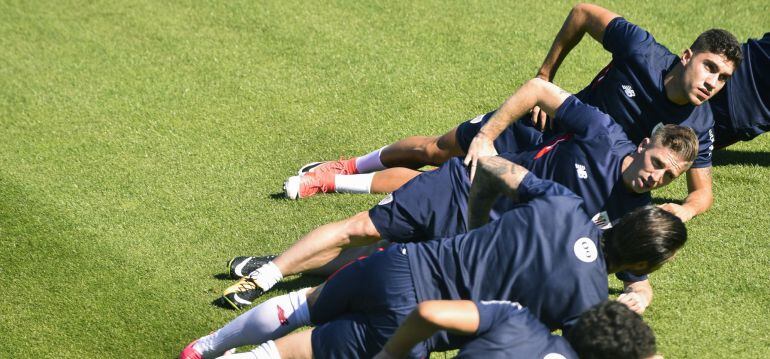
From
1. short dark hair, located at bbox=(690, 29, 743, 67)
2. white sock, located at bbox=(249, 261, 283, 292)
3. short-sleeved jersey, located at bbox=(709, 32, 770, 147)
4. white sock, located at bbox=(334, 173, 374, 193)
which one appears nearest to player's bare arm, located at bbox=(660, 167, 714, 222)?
short dark hair, located at bbox=(690, 29, 743, 67)

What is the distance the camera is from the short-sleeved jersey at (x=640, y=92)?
253 inches

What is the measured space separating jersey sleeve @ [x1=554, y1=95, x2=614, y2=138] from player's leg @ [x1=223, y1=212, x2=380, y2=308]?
1.33m

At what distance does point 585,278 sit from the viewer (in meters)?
4.41

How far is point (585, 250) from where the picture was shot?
444 cm

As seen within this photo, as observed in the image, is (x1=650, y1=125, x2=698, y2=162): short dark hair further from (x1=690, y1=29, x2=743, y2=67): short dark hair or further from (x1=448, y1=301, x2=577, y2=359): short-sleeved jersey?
(x1=448, y1=301, x2=577, y2=359): short-sleeved jersey

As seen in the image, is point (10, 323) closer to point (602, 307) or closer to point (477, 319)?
point (477, 319)

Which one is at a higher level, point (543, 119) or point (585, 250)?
point (543, 119)

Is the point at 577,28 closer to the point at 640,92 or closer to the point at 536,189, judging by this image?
the point at 640,92

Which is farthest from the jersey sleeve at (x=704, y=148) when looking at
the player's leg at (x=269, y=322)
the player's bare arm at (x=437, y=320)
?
the player's bare arm at (x=437, y=320)

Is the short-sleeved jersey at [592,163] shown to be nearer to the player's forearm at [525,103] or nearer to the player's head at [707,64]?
the player's forearm at [525,103]

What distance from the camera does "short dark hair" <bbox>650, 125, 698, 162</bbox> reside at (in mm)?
5316

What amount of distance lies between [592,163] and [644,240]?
1.13m

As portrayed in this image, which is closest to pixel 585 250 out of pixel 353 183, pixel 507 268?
pixel 507 268

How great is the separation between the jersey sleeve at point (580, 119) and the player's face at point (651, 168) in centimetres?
27
